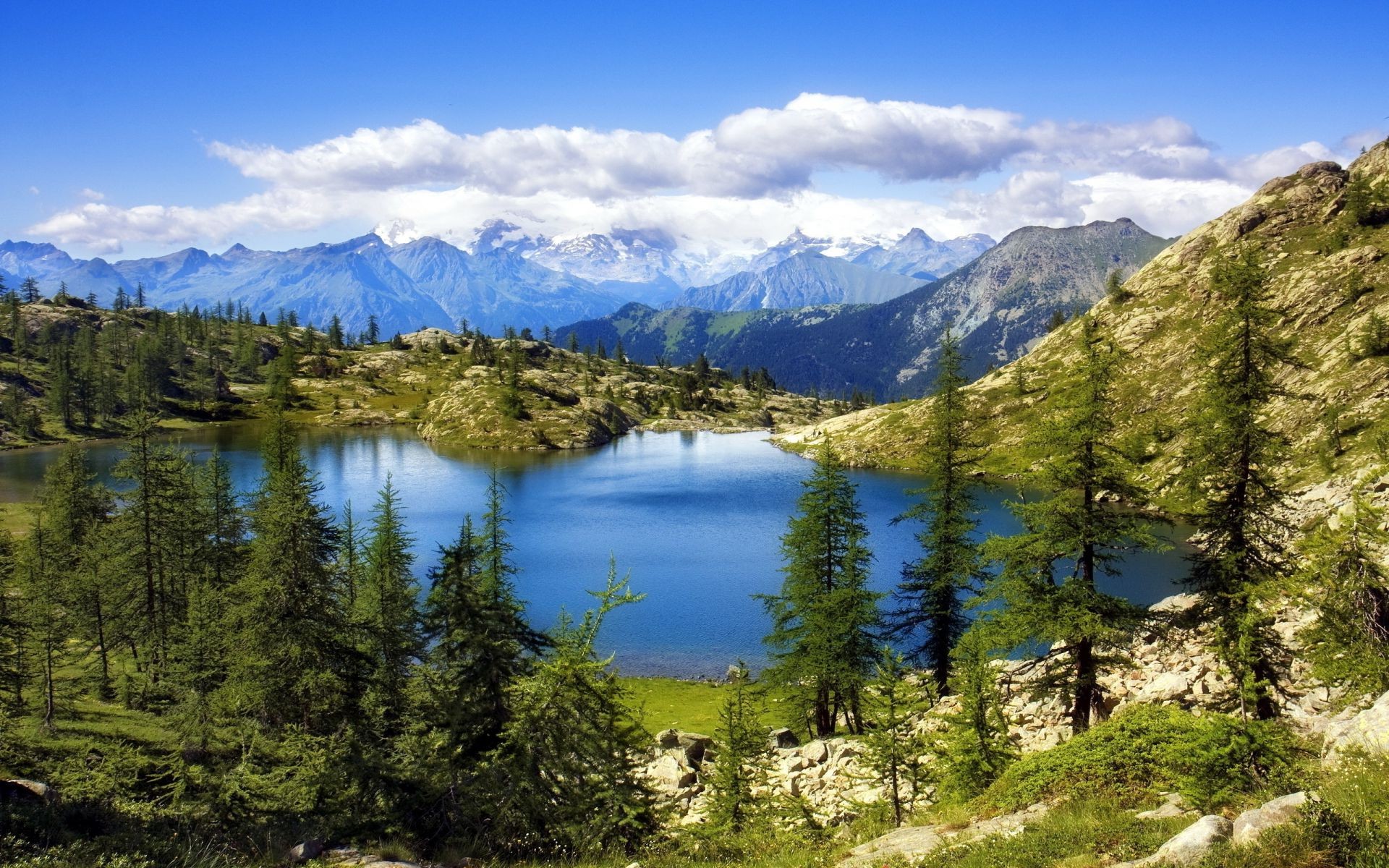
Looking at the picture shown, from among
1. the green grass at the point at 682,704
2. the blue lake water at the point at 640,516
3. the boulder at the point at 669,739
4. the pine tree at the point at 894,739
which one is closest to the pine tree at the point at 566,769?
the pine tree at the point at 894,739

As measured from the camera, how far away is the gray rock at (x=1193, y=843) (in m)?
9.98

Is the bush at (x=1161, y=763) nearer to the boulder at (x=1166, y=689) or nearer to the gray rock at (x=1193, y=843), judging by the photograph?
the gray rock at (x=1193, y=843)

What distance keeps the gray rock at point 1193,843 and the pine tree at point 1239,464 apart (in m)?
17.1

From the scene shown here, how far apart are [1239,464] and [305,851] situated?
32.0 meters

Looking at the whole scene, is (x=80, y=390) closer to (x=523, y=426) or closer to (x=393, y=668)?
(x=523, y=426)

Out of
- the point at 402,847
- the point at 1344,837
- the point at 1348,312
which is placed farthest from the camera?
the point at 1348,312

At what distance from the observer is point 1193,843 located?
33.2 ft

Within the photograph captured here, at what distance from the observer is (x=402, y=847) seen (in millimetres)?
18844

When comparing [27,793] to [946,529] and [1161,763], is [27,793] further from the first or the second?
[946,529]

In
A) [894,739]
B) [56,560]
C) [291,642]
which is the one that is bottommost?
[56,560]

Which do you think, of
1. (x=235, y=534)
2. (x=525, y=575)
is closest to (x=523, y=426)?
(x=525, y=575)

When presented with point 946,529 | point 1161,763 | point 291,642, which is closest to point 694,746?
point 946,529

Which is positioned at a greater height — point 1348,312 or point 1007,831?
point 1348,312

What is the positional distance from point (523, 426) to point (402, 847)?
17040 centimetres
